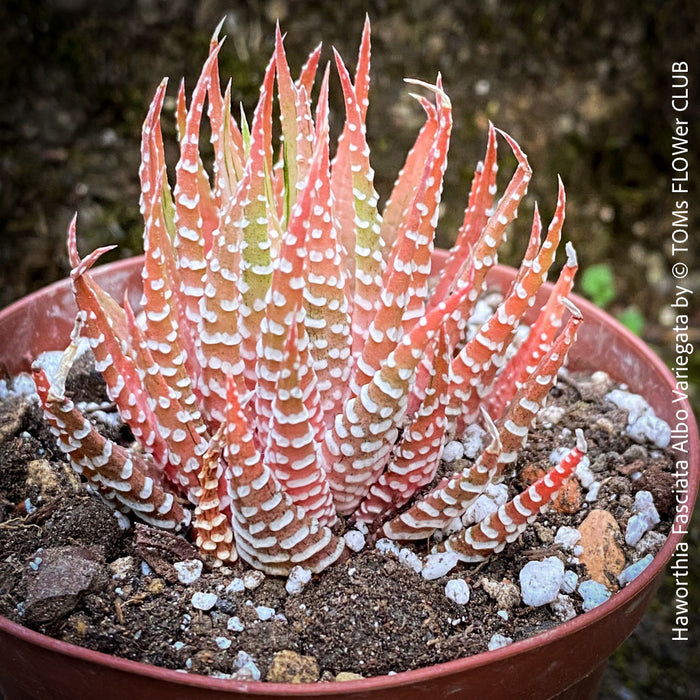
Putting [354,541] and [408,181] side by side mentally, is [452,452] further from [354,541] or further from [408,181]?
[408,181]

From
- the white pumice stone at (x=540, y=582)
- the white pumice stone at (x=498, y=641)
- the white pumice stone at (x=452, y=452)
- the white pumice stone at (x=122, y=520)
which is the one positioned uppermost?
the white pumice stone at (x=122, y=520)

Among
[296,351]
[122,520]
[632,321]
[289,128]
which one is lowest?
[632,321]

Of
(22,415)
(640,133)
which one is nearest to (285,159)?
(22,415)

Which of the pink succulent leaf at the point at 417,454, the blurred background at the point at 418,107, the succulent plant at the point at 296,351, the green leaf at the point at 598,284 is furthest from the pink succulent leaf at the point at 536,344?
the green leaf at the point at 598,284

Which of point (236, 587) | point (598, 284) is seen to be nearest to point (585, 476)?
point (236, 587)

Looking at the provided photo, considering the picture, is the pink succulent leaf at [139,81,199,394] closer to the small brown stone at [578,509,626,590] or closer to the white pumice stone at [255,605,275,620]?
the white pumice stone at [255,605,275,620]

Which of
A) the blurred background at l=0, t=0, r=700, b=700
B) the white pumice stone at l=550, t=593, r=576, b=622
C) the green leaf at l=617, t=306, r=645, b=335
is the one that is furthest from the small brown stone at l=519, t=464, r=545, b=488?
the green leaf at l=617, t=306, r=645, b=335

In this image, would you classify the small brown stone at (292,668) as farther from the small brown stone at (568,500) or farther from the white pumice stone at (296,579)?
the small brown stone at (568,500)

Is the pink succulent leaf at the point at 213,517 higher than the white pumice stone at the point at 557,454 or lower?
higher
